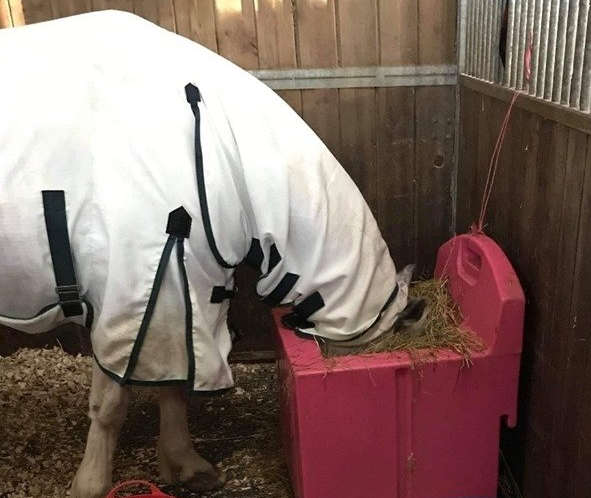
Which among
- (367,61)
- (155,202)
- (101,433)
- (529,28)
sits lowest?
(101,433)

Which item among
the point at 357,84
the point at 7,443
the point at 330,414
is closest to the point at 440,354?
the point at 330,414

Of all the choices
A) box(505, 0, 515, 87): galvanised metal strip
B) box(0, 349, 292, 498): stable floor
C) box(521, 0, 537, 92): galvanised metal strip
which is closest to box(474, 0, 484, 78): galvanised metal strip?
box(505, 0, 515, 87): galvanised metal strip

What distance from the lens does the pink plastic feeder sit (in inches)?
53.7

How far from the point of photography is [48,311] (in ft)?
4.29

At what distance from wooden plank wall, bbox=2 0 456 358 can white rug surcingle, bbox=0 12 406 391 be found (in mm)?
707

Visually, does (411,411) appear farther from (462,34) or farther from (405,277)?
(462,34)

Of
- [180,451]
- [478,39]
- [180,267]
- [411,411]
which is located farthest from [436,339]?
[478,39]

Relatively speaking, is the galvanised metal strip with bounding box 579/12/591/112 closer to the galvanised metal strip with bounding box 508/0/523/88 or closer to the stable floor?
the galvanised metal strip with bounding box 508/0/523/88

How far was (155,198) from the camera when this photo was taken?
1204mm

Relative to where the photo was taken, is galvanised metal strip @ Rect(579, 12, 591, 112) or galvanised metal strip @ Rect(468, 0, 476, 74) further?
galvanised metal strip @ Rect(468, 0, 476, 74)

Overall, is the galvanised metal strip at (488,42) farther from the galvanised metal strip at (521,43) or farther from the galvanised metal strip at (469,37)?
the galvanised metal strip at (521,43)

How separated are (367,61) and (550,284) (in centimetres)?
101

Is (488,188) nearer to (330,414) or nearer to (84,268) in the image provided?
(330,414)

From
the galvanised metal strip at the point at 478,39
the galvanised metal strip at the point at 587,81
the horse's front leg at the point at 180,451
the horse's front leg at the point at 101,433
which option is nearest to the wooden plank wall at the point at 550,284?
the galvanised metal strip at the point at 587,81
